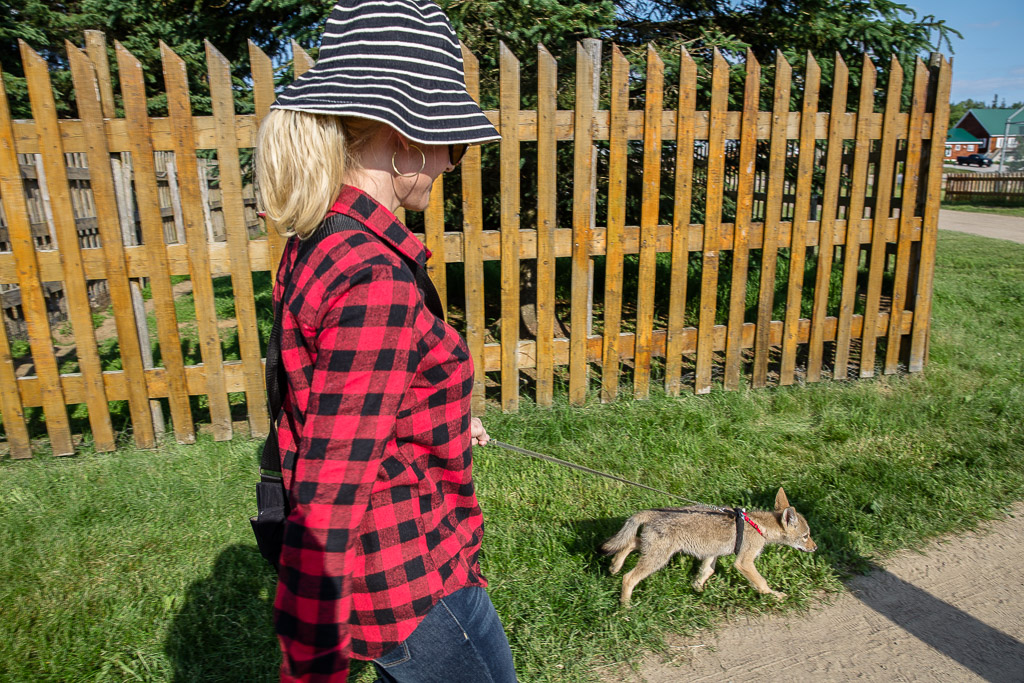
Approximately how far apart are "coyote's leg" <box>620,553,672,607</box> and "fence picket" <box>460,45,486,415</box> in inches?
62.4

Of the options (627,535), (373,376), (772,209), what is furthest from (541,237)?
(373,376)

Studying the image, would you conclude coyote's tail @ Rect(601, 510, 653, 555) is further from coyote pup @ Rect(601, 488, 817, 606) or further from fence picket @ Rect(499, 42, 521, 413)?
fence picket @ Rect(499, 42, 521, 413)

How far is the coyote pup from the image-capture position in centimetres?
303

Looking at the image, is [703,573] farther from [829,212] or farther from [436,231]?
[829,212]

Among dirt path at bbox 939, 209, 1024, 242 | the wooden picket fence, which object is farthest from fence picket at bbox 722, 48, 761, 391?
dirt path at bbox 939, 209, 1024, 242

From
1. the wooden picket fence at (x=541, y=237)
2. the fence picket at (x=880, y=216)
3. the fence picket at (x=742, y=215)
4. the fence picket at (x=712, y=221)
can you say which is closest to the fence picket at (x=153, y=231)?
the wooden picket fence at (x=541, y=237)

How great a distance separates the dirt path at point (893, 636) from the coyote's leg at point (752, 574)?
0.41 feet

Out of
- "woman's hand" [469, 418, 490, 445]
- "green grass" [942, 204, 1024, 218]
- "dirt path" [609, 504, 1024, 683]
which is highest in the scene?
"woman's hand" [469, 418, 490, 445]

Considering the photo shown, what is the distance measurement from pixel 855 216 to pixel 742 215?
992mm

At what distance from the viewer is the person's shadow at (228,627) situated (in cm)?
267

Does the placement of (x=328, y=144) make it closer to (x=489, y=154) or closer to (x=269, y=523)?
(x=269, y=523)

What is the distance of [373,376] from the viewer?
1170mm

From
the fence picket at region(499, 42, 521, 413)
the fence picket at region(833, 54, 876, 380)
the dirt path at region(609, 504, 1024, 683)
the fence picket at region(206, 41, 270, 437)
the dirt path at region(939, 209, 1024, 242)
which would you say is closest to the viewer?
the dirt path at region(609, 504, 1024, 683)

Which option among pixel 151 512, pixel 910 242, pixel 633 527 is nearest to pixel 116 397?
pixel 151 512
